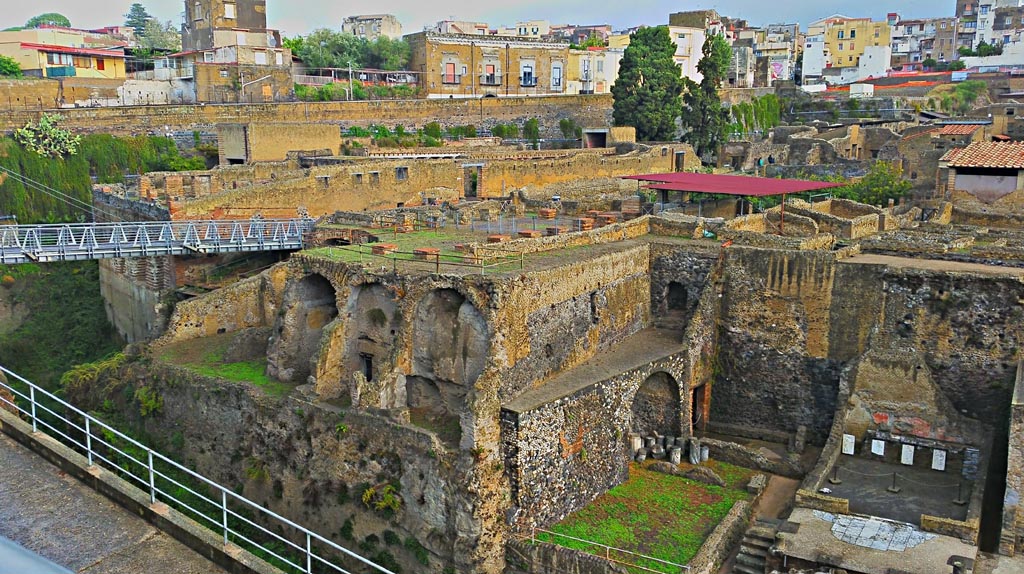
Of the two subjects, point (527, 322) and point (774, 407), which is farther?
point (774, 407)

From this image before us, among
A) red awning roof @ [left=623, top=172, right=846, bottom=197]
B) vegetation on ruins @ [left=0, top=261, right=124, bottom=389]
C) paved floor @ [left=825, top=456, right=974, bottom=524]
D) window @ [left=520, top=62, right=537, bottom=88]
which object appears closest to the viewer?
paved floor @ [left=825, top=456, right=974, bottom=524]

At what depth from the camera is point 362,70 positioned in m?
56.5

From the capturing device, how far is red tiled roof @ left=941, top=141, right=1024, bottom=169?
30705mm

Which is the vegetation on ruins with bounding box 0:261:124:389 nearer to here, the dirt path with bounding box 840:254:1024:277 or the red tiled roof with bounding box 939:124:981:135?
the dirt path with bounding box 840:254:1024:277

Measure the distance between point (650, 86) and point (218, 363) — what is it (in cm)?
3261

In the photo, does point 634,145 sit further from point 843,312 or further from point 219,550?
point 219,550

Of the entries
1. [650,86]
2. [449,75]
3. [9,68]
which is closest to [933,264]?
[650,86]

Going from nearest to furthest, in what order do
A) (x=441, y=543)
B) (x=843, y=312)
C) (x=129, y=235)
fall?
1. (x=441, y=543)
2. (x=843, y=312)
3. (x=129, y=235)

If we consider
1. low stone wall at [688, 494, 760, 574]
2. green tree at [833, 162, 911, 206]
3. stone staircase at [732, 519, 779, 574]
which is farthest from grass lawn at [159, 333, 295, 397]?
green tree at [833, 162, 911, 206]

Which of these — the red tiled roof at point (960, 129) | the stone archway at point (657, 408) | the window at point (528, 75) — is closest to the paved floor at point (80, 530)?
the stone archway at point (657, 408)

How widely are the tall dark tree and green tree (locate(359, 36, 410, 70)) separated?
18.9 metres

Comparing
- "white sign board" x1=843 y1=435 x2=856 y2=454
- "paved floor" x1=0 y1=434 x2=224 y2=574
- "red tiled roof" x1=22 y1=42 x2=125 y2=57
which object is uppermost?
"red tiled roof" x1=22 y1=42 x2=125 y2=57

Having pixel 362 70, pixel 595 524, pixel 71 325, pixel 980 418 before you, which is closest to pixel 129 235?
pixel 71 325

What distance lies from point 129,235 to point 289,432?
10787 millimetres
